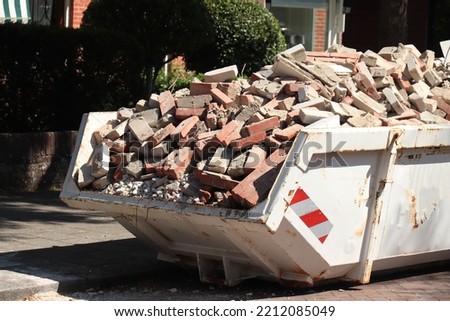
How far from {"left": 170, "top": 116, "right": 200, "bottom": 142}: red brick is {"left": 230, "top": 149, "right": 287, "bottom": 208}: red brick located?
824 millimetres

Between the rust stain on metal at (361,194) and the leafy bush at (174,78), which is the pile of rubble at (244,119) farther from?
the leafy bush at (174,78)

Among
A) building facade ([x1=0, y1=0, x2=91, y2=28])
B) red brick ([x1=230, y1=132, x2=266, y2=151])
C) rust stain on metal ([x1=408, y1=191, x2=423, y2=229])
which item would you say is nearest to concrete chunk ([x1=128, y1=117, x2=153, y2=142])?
red brick ([x1=230, y1=132, x2=266, y2=151])

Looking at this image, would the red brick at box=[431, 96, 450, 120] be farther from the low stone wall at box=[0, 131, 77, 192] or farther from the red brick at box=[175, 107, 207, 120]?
the low stone wall at box=[0, 131, 77, 192]

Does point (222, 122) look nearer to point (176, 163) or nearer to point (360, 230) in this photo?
point (176, 163)

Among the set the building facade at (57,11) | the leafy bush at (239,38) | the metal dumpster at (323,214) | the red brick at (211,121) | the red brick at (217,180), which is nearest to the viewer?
the metal dumpster at (323,214)

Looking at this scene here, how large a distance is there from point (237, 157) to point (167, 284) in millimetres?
1530

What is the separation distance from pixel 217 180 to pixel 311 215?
687mm

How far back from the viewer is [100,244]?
920 cm

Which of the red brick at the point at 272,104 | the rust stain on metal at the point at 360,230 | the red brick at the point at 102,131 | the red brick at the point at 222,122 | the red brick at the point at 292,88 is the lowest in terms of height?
the rust stain on metal at the point at 360,230

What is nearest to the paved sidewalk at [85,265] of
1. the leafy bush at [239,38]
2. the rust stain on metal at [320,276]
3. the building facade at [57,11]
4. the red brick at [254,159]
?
the rust stain on metal at [320,276]

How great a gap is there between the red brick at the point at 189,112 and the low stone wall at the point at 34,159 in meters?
4.36

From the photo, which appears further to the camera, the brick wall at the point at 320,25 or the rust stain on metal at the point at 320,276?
the brick wall at the point at 320,25

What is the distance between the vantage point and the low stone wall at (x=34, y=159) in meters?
11.7

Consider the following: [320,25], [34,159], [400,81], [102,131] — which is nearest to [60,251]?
[102,131]
